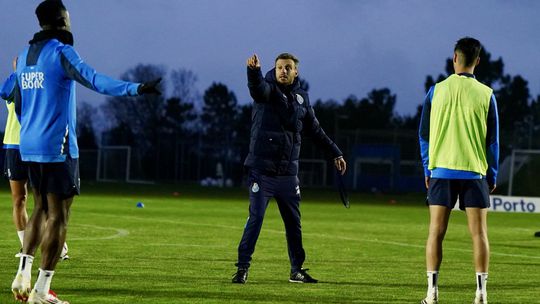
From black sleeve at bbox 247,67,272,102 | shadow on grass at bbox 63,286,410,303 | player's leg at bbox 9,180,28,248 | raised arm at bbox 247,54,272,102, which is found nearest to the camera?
shadow on grass at bbox 63,286,410,303

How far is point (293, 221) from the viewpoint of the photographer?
11.8 meters

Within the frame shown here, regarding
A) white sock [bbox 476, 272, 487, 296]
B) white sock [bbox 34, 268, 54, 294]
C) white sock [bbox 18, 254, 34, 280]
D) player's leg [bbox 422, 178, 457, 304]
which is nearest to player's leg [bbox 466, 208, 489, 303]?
white sock [bbox 476, 272, 487, 296]

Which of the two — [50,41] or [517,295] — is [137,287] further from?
[517,295]

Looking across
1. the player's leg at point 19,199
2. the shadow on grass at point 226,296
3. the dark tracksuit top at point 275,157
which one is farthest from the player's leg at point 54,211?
the player's leg at point 19,199

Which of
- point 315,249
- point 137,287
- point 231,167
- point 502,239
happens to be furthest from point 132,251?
point 231,167

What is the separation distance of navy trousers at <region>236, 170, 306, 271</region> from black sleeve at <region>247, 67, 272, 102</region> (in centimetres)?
85

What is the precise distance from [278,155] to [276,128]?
0.28m

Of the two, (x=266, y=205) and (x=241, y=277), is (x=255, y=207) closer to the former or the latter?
(x=266, y=205)

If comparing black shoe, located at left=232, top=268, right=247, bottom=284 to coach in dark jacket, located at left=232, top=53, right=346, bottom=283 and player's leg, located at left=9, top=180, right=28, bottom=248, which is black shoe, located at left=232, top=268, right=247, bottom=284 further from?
player's leg, located at left=9, top=180, right=28, bottom=248

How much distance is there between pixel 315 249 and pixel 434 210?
25.3ft

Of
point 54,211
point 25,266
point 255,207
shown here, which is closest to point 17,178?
point 255,207

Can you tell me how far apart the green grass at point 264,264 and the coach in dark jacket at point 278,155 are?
0.39 m

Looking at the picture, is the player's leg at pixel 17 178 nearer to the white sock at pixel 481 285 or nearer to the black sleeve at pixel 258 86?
the black sleeve at pixel 258 86

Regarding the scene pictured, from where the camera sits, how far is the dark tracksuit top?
1145 cm
